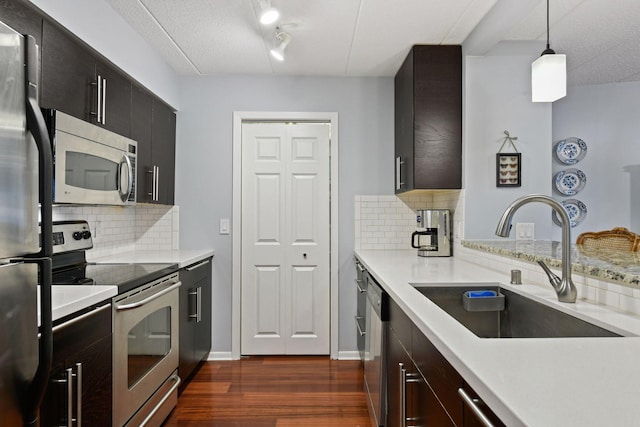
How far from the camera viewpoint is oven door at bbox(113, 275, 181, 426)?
5.62 feet

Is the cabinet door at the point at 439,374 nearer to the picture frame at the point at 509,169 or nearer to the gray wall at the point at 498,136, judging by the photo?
the gray wall at the point at 498,136

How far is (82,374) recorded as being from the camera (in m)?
1.43

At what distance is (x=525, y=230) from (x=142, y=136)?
256 centimetres

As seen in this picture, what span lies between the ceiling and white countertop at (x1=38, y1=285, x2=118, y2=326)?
154 cm

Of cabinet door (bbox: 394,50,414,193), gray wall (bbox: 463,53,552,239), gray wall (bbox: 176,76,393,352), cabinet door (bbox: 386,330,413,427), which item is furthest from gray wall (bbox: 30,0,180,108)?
gray wall (bbox: 463,53,552,239)

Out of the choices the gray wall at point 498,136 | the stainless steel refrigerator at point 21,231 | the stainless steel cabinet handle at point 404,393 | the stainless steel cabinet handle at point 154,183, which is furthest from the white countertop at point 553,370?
the stainless steel cabinet handle at point 154,183

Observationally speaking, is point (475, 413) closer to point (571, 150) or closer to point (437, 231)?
point (437, 231)

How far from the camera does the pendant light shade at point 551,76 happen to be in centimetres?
193

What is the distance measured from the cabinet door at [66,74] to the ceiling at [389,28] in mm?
446

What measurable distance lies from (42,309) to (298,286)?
243 centimetres

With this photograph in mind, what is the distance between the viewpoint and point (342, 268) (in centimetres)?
338

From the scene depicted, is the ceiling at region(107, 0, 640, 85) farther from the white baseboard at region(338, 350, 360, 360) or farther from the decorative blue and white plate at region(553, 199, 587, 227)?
the white baseboard at region(338, 350, 360, 360)

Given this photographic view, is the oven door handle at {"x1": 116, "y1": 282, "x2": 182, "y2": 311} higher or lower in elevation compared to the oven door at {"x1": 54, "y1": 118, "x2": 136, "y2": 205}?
lower

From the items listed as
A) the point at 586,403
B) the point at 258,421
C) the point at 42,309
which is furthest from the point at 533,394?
the point at 258,421
